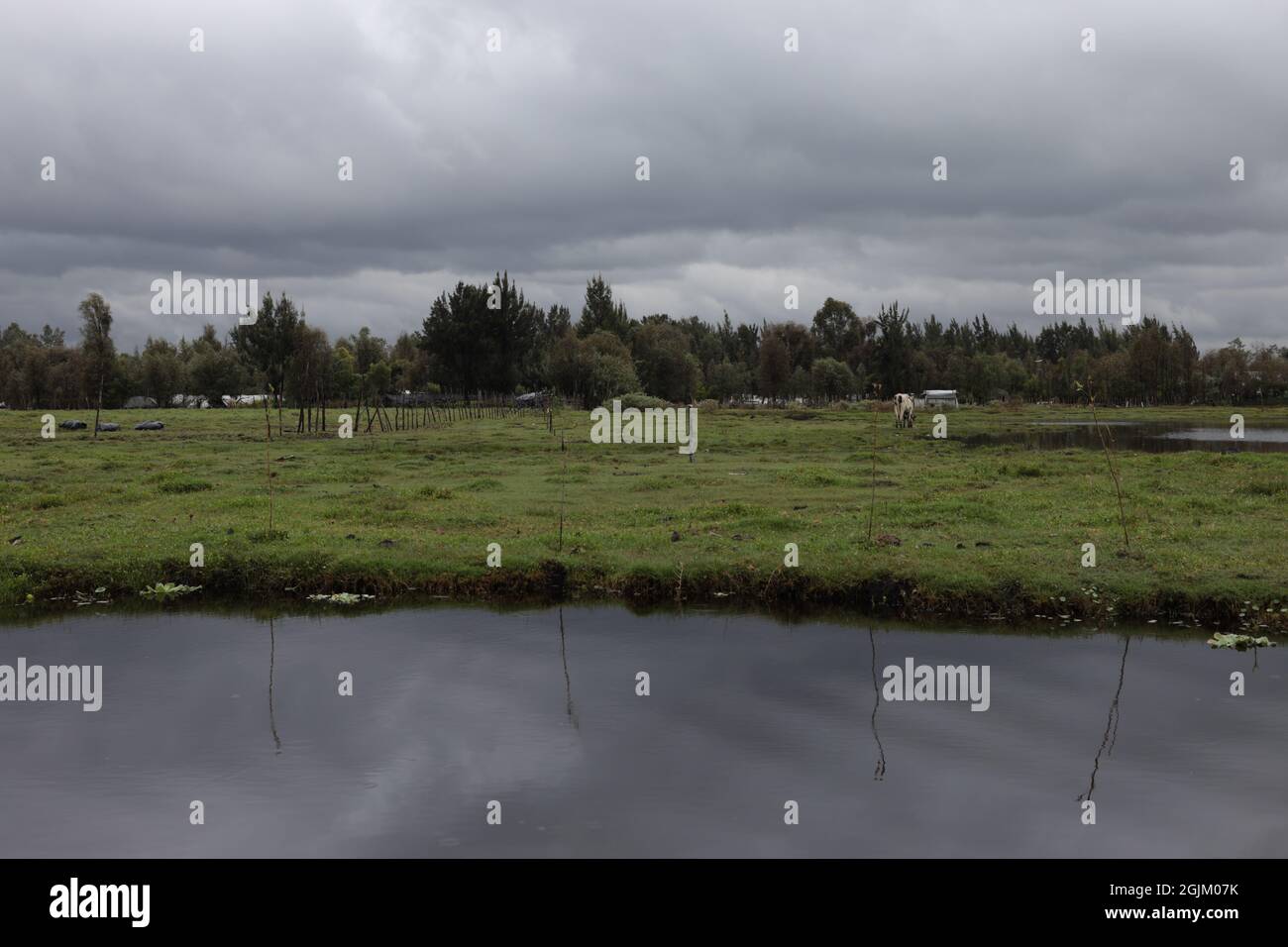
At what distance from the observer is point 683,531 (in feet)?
87.6

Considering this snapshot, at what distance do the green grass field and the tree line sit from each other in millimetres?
37576

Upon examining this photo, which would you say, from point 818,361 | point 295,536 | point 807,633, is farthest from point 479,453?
point 818,361

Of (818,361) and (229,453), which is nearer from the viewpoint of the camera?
(229,453)

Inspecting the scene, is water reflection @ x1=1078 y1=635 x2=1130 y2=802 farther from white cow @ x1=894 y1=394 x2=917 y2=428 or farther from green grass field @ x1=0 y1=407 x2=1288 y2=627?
white cow @ x1=894 y1=394 x2=917 y2=428

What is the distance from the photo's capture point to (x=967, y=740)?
1531 centimetres

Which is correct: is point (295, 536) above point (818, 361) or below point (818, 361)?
below

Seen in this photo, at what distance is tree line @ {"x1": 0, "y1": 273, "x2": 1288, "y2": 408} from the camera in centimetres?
10700

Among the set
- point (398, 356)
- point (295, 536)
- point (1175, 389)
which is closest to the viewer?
point (295, 536)

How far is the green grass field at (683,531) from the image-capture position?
71.7 ft

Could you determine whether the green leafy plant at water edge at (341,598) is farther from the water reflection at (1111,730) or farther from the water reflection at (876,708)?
the water reflection at (1111,730)
